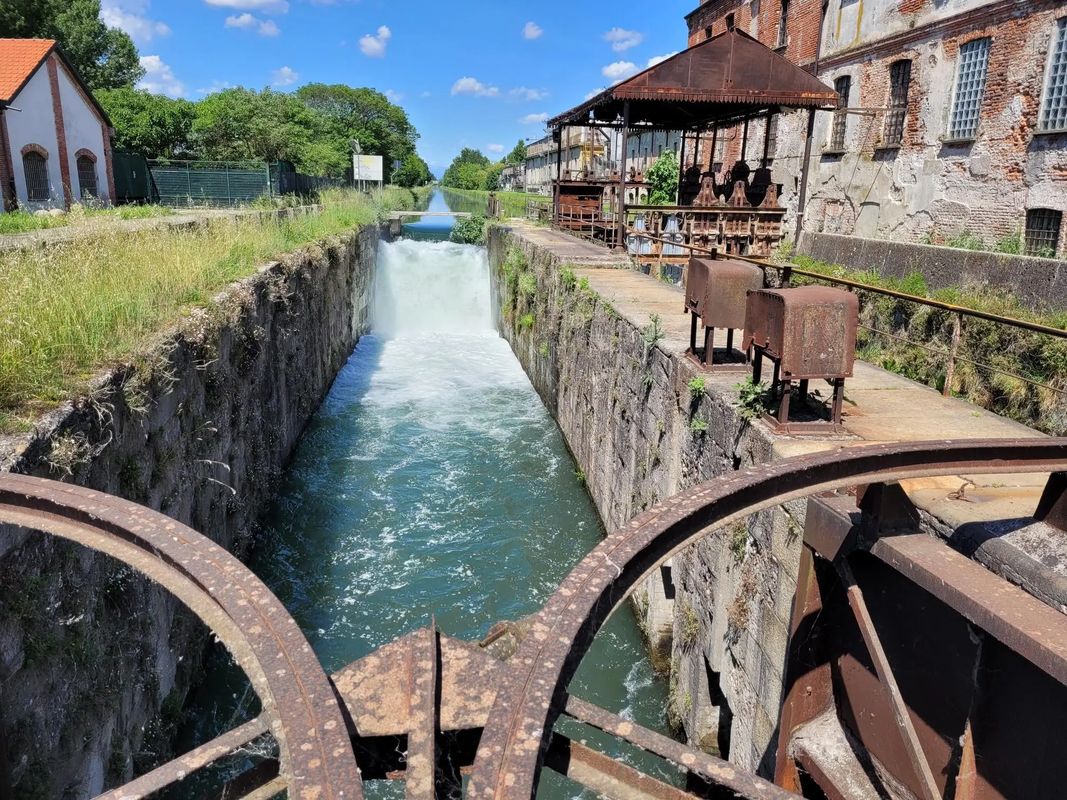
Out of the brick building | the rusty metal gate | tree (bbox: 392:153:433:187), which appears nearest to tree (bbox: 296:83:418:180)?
tree (bbox: 392:153:433:187)

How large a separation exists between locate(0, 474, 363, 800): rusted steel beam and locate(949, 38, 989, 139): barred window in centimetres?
1729

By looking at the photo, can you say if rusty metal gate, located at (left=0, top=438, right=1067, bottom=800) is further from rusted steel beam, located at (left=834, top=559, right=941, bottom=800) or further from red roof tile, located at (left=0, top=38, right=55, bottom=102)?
red roof tile, located at (left=0, top=38, right=55, bottom=102)

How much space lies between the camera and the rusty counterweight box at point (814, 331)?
4.59 metres

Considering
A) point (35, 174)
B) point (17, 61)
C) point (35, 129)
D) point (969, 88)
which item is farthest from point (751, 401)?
point (17, 61)

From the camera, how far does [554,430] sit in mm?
13977

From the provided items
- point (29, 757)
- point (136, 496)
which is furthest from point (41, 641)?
point (136, 496)

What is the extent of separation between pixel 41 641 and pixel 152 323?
336 cm

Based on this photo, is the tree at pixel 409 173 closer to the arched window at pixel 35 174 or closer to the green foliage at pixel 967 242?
the arched window at pixel 35 174

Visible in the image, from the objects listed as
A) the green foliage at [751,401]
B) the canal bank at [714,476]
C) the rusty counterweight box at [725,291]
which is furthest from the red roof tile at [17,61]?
the green foliage at [751,401]

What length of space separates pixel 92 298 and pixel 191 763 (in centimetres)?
543

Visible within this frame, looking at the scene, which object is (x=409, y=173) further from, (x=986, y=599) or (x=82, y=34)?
(x=986, y=599)

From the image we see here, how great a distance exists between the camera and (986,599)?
2861 mm

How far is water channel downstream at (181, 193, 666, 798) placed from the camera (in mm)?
7523

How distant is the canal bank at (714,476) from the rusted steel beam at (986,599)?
0.36m
